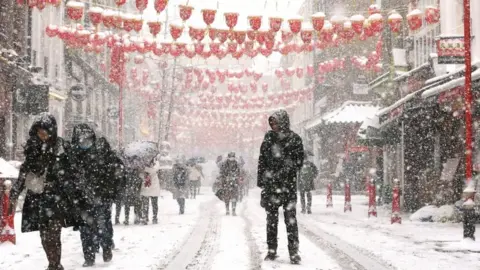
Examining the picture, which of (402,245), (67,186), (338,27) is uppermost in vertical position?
(338,27)

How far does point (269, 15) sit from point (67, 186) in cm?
1362

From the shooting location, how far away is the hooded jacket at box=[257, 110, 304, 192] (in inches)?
340

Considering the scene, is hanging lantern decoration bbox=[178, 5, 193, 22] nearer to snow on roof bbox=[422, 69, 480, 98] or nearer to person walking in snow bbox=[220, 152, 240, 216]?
person walking in snow bbox=[220, 152, 240, 216]

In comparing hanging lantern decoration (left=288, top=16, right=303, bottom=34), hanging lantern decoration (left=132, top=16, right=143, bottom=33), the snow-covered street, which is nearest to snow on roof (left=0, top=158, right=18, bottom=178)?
the snow-covered street

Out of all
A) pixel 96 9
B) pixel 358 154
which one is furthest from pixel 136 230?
pixel 358 154

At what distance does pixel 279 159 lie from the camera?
866 centimetres

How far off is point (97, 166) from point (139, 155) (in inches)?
237

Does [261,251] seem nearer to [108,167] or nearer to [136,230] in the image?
[108,167]

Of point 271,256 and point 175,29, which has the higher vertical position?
point 175,29

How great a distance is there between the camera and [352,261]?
888 cm

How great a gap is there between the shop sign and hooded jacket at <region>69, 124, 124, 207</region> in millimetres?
7054

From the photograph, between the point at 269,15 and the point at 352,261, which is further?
the point at 269,15

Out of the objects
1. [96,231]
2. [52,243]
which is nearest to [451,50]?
[96,231]

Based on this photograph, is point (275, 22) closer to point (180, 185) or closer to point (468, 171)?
point (180, 185)
